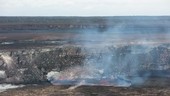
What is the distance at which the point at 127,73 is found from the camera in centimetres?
3578

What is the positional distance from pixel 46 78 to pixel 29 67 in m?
2.56

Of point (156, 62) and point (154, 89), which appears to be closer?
point (154, 89)

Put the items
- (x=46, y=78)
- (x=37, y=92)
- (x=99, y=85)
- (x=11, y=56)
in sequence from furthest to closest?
(x=11, y=56), (x=46, y=78), (x=99, y=85), (x=37, y=92)

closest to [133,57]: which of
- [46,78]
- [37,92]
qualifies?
[46,78]

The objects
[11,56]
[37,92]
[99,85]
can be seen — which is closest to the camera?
[37,92]

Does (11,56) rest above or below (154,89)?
above

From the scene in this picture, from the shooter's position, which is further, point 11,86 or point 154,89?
point 11,86

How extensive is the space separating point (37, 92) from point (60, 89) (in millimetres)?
2254

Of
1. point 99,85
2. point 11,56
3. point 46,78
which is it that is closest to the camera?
point 99,85

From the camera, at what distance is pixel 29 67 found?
34.9 metres

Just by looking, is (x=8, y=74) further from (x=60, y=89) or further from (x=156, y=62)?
(x=156, y=62)

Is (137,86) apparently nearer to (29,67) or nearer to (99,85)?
(99,85)

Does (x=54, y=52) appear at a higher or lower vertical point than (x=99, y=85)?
higher

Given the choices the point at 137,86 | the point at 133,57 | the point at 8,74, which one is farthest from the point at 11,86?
the point at 133,57
